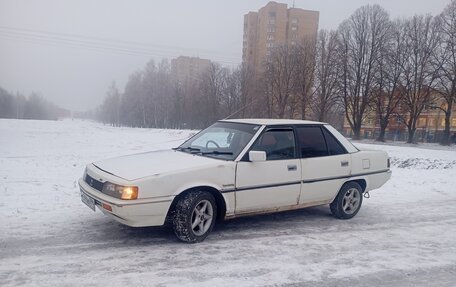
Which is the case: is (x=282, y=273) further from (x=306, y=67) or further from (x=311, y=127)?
(x=306, y=67)

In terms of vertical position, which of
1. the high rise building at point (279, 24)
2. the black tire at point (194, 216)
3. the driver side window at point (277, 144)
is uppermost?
the high rise building at point (279, 24)

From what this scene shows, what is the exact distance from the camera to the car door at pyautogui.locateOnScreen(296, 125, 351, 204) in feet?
18.9

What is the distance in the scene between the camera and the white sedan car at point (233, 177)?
448 centimetres

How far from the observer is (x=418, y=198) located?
Result: 8406 mm

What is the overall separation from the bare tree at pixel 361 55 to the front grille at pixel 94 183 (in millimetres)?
47080

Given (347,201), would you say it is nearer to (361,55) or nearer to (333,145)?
(333,145)

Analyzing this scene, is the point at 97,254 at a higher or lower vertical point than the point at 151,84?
lower

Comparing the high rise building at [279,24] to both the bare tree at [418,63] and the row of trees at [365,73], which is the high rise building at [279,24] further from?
the bare tree at [418,63]

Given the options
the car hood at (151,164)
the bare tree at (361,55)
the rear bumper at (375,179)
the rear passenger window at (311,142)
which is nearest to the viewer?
the car hood at (151,164)

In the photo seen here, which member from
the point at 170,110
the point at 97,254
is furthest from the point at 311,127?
the point at 170,110

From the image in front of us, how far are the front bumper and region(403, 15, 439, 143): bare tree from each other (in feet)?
150

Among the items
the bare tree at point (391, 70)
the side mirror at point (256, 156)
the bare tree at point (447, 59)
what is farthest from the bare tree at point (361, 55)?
the side mirror at point (256, 156)

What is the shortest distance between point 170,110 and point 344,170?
69.7 meters

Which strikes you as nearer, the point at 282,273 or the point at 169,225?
the point at 282,273
